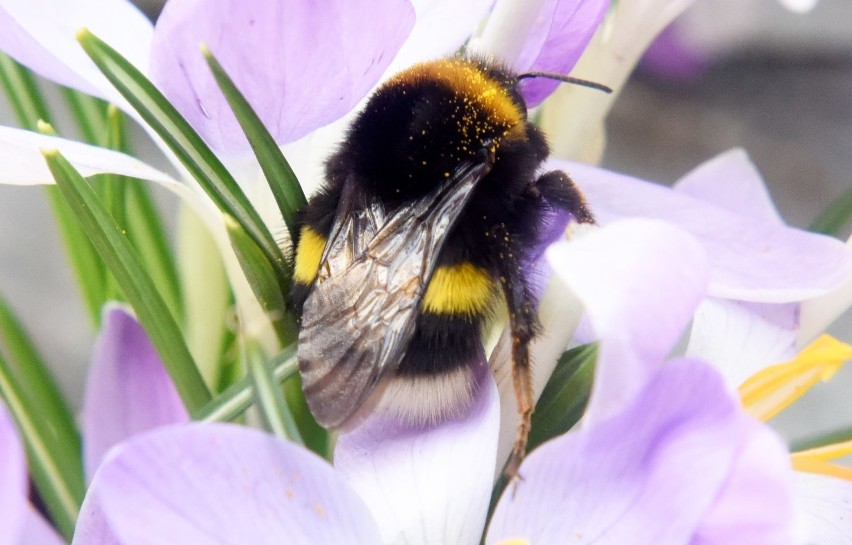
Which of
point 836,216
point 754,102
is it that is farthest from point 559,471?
point 754,102

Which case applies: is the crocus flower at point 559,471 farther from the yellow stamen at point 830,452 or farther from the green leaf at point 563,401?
the yellow stamen at point 830,452

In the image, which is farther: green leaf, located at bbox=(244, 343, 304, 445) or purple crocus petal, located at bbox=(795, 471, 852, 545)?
purple crocus petal, located at bbox=(795, 471, 852, 545)

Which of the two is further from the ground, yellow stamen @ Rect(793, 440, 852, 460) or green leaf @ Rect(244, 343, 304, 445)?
green leaf @ Rect(244, 343, 304, 445)

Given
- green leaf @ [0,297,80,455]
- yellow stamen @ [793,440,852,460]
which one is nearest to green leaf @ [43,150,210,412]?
green leaf @ [0,297,80,455]

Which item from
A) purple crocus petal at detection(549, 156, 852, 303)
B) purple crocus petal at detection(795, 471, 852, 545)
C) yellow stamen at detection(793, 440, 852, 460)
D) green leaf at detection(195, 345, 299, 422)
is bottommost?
purple crocus petal at detection(795, 471, 852, 545)

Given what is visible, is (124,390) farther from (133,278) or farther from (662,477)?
(662,477)

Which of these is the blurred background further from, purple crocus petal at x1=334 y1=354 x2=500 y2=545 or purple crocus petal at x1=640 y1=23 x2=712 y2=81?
purple crocus petal at x1=334 y1=354 x2=500 y2=545

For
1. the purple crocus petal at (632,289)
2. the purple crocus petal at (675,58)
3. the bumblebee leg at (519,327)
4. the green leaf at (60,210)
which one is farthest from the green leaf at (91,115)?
the purple crocus petal at (675,58)
